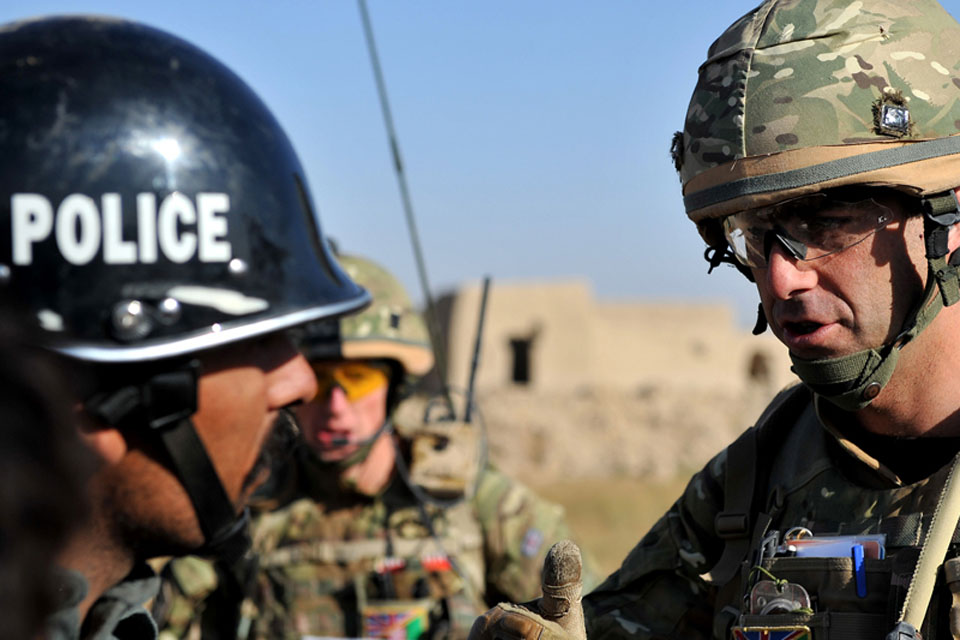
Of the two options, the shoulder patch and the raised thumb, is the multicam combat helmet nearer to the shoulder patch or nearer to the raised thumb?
the raised thumb

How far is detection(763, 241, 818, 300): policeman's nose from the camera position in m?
2.67

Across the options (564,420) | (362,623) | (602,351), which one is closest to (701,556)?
(362,623)

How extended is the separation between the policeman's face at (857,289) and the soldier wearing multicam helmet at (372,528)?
2.85 metres

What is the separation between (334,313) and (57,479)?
57.1 inches

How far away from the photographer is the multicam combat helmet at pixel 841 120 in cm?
264

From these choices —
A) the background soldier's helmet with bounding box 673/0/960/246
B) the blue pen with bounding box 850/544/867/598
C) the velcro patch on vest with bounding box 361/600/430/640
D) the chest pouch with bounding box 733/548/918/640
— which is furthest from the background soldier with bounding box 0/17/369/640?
the velcro patch on vest with bounding box 361/600/430/640

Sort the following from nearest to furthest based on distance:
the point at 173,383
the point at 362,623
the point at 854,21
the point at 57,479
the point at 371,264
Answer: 1. the point at 57,479
2. the point at 173,383
3. the point at 854,21
4. the point at 362,623
5. the point at 371,264

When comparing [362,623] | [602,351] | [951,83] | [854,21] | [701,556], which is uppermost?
[854,21]

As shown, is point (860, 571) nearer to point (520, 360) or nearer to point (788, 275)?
point (788, 275)

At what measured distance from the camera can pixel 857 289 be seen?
8.70ft

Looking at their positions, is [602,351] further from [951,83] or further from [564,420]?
[951,83]

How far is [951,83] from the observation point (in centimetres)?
271

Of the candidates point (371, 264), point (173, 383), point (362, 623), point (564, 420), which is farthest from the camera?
point (564, 420)

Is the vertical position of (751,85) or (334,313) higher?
(751,85)
